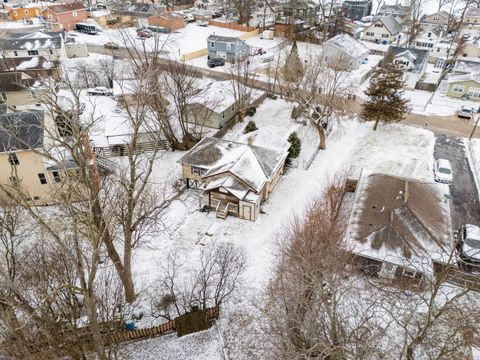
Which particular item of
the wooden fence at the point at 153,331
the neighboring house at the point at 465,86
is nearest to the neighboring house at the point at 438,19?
the neighboring house at the point at 465,86

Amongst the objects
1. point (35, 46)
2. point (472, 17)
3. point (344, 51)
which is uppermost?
Result: point (472, 17)

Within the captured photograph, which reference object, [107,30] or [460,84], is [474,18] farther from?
[107,30]

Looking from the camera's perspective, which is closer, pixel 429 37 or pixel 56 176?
pixel 56 176

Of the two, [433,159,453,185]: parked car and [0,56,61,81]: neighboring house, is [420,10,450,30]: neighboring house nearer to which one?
[433,159,453,185]: parked car

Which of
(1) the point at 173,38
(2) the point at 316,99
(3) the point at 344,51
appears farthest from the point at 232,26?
(2) the point at 316,99

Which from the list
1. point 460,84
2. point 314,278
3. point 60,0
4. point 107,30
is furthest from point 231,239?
point 60,0

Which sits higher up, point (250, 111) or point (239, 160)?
point (239, 160)

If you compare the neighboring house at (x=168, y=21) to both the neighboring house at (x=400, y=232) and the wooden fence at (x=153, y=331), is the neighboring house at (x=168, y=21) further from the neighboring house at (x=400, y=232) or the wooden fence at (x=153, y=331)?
the wooden fence at (x=153, y=331)

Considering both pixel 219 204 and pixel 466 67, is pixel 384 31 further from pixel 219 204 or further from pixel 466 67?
pixel 219 204
